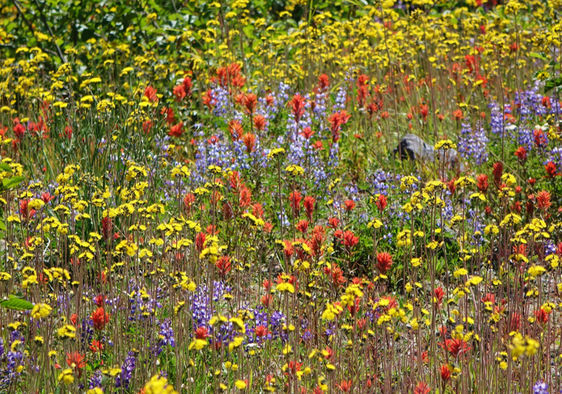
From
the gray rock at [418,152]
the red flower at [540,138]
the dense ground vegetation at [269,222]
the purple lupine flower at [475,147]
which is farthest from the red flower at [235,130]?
the red flower at [540,138]

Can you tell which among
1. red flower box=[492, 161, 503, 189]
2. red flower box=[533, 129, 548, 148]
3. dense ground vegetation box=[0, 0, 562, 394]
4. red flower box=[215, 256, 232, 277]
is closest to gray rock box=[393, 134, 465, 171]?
dense ground vegetation box=[0, 0, 562, 394]

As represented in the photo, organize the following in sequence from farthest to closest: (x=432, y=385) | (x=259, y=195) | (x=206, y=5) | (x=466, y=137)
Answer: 1. (x=206, y=5)
2. (x=466, y=137)
3. (x=259, y=195)
4. (x=432, y=385)

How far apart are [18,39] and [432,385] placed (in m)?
6.59

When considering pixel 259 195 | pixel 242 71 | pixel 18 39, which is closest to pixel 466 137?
pixel 259 195

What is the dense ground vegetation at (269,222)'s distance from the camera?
279cm

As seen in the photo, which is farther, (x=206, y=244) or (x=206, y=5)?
(x=206, y=5)

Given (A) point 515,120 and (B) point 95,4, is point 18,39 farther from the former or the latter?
(A) point 515,120

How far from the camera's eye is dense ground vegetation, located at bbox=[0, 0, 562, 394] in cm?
279

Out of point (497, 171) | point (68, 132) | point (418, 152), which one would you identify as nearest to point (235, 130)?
point (68, 132)

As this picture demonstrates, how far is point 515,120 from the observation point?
18.2 feet

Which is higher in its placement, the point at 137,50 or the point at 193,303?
the point at 137,50

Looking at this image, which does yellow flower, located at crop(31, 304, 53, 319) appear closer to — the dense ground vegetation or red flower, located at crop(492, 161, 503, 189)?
the dense ground vegetation

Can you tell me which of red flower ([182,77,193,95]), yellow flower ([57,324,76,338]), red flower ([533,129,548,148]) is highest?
red flower ([182,77,193,95])

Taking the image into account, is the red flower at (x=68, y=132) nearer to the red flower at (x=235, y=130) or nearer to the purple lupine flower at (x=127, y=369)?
the red flower at (x=235, y=130)
